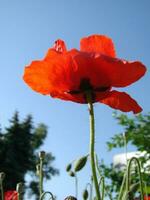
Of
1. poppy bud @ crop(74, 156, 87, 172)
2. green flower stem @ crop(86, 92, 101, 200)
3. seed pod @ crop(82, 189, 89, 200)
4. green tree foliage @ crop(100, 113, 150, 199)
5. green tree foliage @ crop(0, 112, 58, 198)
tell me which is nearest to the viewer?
green flower stem @ crop(86, 92, 101, 200)

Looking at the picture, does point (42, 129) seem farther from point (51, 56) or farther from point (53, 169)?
point (51, 56)

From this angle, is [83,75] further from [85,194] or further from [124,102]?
[85,194]

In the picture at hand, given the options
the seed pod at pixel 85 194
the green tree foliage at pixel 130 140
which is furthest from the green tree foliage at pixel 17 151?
the seed pod at pixel 85 194

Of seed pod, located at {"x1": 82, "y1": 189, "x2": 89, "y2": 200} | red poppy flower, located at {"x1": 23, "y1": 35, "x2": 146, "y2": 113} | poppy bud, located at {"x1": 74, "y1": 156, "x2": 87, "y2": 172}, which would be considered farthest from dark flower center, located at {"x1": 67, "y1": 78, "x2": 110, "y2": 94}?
seed pod, located at {"x1": 82, "y1": 189, "x2": 89, "y2": 200}

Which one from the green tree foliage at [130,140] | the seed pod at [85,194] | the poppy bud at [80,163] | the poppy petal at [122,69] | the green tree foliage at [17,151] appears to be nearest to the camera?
the poppy petal at [122,69]

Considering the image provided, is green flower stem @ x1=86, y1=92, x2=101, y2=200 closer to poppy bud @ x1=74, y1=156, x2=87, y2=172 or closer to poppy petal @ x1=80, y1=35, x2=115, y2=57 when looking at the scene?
poppy petal @ x1=80, y1=35, x2=115, y2=57

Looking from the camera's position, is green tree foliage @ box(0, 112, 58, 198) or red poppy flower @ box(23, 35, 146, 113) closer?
red poppy flower @ box(23, 35, 146, 113)

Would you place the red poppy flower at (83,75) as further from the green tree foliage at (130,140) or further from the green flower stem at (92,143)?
the green tree foliage at (130,140)
